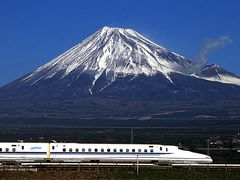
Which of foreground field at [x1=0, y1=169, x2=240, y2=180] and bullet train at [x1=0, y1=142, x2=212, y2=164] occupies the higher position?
bullet train at [x1=0, y1=142, x2=212, y2=164]

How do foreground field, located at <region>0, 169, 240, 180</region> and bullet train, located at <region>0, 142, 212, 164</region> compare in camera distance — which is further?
bullet train, located at <region>0, 142, 212, 164</region>

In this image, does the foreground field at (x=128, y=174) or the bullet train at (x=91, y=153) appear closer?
the foreground field at (x=128, y=174)

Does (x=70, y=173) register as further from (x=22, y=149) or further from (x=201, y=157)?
(x=201, y=157)

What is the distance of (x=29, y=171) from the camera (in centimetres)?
5459

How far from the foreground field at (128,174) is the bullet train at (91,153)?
402 inches

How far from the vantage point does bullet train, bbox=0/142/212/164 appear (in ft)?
216

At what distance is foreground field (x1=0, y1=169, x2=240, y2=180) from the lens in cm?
5312

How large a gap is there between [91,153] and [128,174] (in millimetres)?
12937

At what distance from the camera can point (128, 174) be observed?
54812mm

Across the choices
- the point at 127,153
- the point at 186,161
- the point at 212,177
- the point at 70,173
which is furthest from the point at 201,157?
the point at 70,173

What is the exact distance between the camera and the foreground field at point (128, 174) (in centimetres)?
5312

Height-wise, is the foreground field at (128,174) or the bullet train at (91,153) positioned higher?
the bullet train at (91,153)

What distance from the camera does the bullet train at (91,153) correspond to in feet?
216

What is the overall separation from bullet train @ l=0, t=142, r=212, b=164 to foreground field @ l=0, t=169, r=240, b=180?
10207mm
